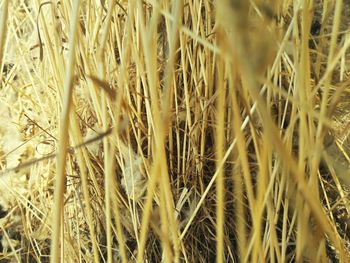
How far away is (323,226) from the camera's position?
0.27 m

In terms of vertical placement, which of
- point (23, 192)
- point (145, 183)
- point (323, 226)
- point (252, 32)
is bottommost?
point (23, 192)

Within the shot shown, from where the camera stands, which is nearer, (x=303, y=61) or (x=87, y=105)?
(x=303, y=61)

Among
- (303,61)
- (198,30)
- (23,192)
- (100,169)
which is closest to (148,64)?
(303,61)

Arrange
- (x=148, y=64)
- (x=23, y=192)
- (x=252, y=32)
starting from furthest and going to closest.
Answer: (x=23, y=192) → (x=148, y=64) → (x=252, y=32)

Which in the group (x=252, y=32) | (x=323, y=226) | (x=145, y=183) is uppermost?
(x=252, y=32)

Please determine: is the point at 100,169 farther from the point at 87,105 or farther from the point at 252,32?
the point at 252,32

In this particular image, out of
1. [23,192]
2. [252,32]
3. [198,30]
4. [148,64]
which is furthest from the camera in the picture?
[23,192]

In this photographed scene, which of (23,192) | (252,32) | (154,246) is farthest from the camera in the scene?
(23,192)

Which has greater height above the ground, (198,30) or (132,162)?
(198,30)

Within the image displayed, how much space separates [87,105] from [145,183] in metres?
0.15

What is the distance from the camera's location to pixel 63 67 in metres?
0.61

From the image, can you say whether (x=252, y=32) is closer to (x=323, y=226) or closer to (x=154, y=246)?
(x=323, y=226)

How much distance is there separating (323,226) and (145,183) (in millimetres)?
408

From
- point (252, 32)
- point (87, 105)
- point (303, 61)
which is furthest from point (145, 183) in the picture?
point (252, 32)
